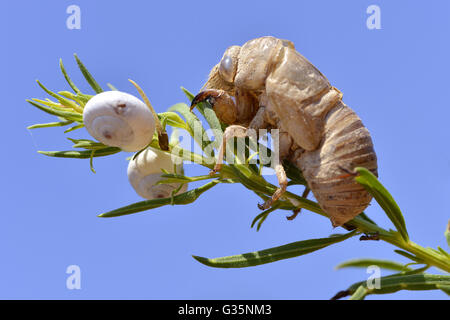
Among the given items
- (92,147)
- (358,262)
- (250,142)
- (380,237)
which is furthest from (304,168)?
(92,147)

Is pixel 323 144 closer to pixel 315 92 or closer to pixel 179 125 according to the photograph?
pixel 315 92

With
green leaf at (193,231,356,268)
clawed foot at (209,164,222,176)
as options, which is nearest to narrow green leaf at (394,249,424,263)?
green leaf at (193,231,356,268)

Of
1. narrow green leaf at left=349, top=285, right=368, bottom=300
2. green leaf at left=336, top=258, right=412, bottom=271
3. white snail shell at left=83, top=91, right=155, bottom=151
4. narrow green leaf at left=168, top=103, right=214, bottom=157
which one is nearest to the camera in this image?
narrow green leaf at left=349, top=285, right=368, bottom=300

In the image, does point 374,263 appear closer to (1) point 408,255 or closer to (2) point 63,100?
(1) point 408,255

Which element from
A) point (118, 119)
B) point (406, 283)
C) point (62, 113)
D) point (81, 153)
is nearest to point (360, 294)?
point (406, 283)

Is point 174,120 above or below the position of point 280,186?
above

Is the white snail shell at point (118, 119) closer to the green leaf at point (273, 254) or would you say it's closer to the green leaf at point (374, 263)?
the green leaf at point (273, 254)

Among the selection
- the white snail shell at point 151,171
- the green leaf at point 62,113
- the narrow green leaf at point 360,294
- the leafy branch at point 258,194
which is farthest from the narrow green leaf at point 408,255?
the green leaf at point 62,113

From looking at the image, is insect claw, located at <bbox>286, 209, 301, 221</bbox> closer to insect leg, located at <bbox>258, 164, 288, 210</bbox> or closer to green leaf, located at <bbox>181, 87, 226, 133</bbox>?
insect leg, located at <bbox>258, 164, 288, 210</bbox>
